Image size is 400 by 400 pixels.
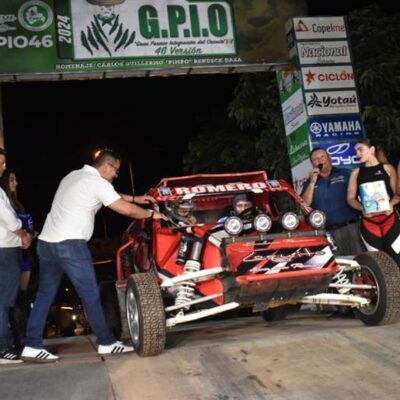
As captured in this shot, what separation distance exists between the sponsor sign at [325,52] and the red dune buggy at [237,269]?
11.8 feet

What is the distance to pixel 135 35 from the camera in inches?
344

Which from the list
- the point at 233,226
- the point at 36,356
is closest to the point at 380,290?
the point at 233,226

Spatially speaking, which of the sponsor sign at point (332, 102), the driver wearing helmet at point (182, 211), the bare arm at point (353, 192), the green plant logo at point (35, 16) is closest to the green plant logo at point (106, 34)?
the green plant logo at point (35, 16)

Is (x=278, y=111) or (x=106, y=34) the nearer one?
(x=106, y=34)

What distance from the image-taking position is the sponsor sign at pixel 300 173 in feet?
29.1

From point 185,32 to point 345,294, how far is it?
5157mm

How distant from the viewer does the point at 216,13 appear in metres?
9.04

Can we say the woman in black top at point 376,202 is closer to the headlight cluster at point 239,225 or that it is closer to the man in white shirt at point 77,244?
the headlight cluster at point 239,225

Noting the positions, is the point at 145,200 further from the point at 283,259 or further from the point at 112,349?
the point at 283,259

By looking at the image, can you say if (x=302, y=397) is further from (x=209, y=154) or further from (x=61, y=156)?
(x=61, y=156)

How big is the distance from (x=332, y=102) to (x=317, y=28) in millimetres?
1218

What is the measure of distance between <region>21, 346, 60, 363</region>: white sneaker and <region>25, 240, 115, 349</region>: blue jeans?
48mm

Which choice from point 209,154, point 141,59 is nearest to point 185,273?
point 141,59

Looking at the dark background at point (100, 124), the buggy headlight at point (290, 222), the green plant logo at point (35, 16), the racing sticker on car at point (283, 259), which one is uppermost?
the dark background at point (100, 124)
